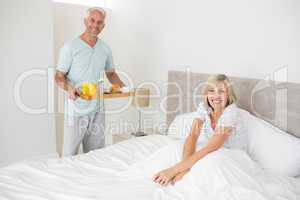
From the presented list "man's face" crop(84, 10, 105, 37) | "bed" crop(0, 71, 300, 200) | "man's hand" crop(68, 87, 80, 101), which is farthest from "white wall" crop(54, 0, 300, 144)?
"man's hand" crop(68, 87, 80, 101)

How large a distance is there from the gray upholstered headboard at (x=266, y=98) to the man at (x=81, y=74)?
79 cm

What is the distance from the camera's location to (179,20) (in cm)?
274

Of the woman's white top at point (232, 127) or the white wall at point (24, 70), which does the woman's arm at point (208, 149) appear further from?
the white wall at point (24, 70)

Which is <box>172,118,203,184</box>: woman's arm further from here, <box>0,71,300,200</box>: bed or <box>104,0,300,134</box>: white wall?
<box>104,0,300,134</box>: white wall

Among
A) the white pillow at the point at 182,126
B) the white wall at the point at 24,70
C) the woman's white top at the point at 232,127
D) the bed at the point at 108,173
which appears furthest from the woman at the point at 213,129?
the white wall at the point at 24,70

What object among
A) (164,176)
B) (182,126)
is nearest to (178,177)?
(164,176)

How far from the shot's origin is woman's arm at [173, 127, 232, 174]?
5.53 feet

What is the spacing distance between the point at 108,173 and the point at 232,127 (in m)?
0.80

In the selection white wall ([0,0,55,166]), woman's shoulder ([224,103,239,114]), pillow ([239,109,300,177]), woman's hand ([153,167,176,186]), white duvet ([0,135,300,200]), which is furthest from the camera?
white wall ([0,0,55,166])

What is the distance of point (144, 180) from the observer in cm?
169

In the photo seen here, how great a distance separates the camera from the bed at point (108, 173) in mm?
1497

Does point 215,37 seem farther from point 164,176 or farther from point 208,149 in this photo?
point 164,176

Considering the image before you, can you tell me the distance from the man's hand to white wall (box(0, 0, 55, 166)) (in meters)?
0.80

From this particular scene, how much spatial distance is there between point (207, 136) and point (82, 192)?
2.89 ft
